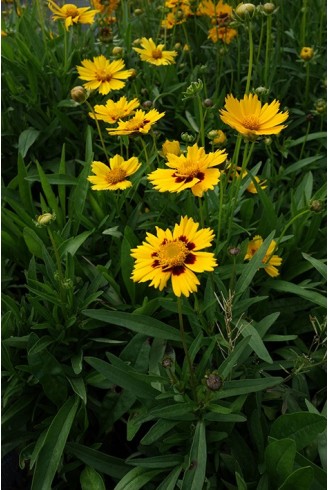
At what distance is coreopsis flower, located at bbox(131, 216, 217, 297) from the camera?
28.7 inches

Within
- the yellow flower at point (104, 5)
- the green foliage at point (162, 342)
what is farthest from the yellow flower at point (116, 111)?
the yellow flower at point (104, 5)

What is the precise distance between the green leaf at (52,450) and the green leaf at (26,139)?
0.78 meters

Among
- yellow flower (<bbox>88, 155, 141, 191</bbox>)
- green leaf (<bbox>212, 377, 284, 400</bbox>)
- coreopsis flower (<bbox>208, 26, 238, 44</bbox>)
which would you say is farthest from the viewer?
coreopsis flower (<bbox>208, 26, 238, 44</bbox>)

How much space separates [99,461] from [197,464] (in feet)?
0.74

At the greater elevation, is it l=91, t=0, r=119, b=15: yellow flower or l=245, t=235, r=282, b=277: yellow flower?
l=91, t=0, r=119, b=15: yellow flower

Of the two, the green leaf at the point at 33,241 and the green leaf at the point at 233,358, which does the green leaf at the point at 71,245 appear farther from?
the green leaf at the point at 233,358

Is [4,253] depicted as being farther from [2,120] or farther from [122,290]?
[2,120]

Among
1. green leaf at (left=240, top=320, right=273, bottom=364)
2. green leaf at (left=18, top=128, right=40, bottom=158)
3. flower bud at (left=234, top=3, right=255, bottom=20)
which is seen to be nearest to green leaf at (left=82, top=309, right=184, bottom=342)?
green leaf at (left=240, top=320, right=273, bottom=364)

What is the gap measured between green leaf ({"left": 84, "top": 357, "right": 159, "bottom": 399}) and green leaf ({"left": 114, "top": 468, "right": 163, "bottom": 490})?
0.13 metres

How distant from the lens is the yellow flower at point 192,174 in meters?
0.80

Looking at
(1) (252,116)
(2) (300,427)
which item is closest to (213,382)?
(2) (300,427)

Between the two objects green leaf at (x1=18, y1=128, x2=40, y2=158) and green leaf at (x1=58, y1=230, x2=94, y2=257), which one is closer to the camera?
green leaf at (x1=58, y1=230, x2=94, y2=257)

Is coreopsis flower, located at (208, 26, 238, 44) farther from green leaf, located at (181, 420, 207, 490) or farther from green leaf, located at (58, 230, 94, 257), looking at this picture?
green leaf, located at (181, 420, 207, 490)

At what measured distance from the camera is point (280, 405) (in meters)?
1.04
